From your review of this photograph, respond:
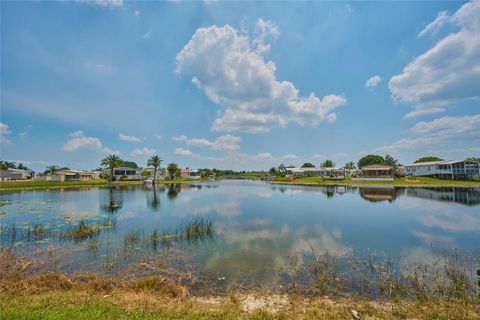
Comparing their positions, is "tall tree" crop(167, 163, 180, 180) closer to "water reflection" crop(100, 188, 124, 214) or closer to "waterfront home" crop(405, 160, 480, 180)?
"water reflection" crop(100, 188, 124, 214)

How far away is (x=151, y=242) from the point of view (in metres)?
11.9

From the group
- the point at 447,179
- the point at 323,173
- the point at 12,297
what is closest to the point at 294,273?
the point at 12,297

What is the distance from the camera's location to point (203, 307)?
5.65m

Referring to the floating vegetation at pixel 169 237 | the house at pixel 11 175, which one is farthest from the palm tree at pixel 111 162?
the floating vegetation at pixel 169 237

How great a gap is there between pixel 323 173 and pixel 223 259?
293 ft

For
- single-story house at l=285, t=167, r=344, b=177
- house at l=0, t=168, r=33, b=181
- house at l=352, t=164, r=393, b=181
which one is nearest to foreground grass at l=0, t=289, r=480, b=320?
house at l=352, t=164, r=393, b=181

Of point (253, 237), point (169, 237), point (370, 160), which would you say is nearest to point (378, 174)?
point (370, 160)

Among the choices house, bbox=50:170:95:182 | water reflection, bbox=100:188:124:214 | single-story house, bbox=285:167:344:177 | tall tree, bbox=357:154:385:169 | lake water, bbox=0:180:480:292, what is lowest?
lake water, bbox=0:180:480:292

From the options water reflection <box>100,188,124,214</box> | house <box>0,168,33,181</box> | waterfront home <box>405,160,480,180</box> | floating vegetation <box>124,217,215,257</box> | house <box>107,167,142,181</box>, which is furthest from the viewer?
Answer: house <box>107,167,142,181</box>

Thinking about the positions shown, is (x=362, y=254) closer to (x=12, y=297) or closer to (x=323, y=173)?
(x=12, y=297)

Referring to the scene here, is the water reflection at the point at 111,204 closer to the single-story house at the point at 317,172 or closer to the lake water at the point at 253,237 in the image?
the lake water at the point at 253,237

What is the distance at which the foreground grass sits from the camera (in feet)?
16.1

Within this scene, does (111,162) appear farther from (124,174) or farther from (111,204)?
(111,204)

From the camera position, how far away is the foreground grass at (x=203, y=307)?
491cm
